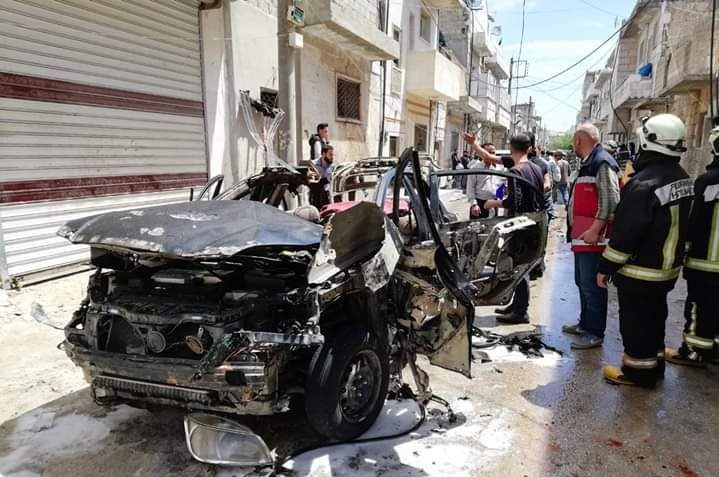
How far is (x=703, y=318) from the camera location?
3592 mm

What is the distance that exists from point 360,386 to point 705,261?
2706 millimetres

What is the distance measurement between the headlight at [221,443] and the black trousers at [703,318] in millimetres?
3285

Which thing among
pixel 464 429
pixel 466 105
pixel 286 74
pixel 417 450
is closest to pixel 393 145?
pixel 466 105

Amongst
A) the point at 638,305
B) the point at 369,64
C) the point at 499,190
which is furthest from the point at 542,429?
the point at 369,64

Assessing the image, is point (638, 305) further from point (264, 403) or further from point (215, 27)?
point (215, 27)

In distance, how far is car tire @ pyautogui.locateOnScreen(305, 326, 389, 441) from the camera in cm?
248

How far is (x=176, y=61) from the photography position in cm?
709

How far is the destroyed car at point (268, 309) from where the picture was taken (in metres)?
2.29

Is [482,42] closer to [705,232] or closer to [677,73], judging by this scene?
[677,73]

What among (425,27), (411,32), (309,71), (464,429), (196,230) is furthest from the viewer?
(425,27)

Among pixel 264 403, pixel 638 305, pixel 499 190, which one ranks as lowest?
pixel 264 403

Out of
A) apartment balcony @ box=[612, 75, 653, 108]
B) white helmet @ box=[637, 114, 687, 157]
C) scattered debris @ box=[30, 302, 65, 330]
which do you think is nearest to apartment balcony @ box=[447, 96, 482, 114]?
apartment balcony @ box=[612, 75, 653, 108]

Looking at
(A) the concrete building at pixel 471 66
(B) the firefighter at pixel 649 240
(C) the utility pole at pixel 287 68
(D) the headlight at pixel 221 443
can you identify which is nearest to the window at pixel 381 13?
(C) the utility pole at pixel 287 68

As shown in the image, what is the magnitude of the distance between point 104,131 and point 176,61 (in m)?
1.79
